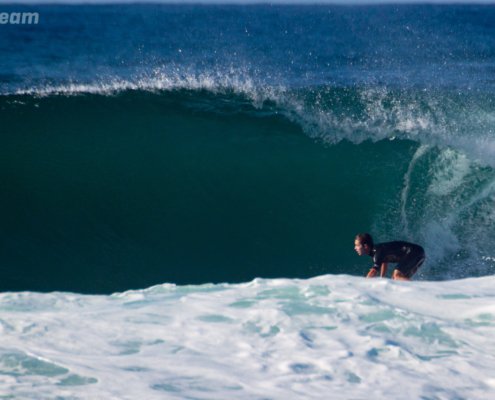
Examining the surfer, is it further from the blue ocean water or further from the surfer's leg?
the blue ocean water

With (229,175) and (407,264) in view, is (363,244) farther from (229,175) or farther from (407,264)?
(229,175)

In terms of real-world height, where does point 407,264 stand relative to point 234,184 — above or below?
below

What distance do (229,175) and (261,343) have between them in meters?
4.52

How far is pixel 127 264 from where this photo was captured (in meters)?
→ 6.24

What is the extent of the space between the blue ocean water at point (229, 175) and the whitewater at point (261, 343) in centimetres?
271

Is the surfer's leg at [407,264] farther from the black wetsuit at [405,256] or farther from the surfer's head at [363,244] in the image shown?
the surfer's head at [363,244]

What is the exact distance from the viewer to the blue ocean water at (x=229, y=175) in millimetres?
6391

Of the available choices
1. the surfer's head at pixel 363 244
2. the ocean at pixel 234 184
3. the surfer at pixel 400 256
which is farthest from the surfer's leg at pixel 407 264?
the ocean at pixel 234 184

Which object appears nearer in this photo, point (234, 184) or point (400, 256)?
point (400, 256)

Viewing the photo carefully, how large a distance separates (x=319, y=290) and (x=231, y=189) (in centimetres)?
369

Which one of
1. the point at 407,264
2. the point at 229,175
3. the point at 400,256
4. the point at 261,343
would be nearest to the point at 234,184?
the point at 229,175

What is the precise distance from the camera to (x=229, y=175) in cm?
701

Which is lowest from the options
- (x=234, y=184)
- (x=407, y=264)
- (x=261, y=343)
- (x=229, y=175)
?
(x=261, y=343)

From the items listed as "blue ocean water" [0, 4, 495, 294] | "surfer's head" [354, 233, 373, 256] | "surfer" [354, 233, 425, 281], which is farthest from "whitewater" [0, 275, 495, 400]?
"blue ocean water" [0, 4, 495, 294]
